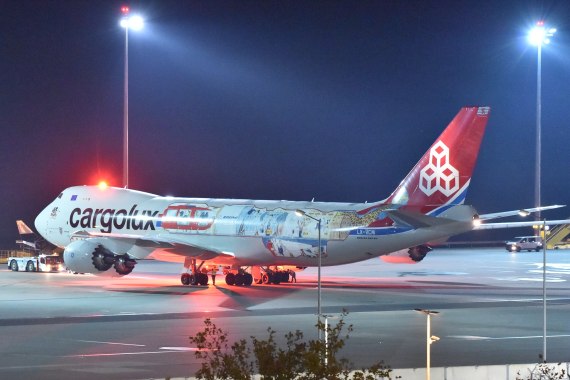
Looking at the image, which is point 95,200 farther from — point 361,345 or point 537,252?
point 537,252

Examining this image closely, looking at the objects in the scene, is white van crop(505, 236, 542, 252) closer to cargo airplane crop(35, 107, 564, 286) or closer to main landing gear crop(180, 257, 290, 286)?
cargo airplane crop(35, 107, 564, 286)

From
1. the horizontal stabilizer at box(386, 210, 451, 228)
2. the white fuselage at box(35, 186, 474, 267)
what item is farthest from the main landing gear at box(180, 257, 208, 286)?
the horizontal stabilizer at box(386, 210, 451, 228)

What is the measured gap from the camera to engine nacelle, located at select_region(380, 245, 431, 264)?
184 feet

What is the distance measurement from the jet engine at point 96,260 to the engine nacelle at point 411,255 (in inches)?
572

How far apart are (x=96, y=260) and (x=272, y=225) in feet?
29.3

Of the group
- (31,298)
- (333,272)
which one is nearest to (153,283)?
(31,298)

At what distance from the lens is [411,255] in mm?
56562

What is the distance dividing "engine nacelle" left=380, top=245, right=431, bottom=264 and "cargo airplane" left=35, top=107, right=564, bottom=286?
0.05m

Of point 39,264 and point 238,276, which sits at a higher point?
point 39,264

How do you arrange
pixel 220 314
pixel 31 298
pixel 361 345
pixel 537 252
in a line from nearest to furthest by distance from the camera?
A: 1. pixel 361 345
2. pixel 220 314
3. pixel 31 298
4. pixel 537 252

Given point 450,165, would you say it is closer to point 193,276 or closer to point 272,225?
point 272,225

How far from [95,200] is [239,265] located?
33.6 ft

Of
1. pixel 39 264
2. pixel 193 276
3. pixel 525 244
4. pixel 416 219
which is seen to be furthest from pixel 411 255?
pixel 525 244

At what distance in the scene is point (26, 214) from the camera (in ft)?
419
